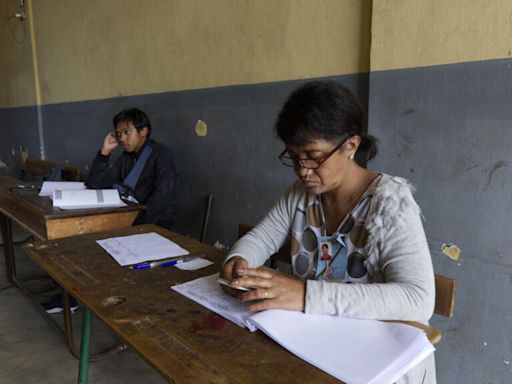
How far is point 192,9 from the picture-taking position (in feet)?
9.20

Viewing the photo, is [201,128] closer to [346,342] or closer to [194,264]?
[194,264]

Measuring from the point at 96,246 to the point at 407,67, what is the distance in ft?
4.65

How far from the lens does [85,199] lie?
2199 mm

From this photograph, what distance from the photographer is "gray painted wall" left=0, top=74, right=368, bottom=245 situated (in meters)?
2.38

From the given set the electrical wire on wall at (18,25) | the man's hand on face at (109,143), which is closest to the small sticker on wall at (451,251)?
the man's hand on face at (109,143)

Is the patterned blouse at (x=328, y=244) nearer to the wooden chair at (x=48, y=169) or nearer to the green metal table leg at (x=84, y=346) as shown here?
the green metal table leg at (x=84, y=346)

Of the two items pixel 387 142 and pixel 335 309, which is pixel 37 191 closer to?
pixel 387 142

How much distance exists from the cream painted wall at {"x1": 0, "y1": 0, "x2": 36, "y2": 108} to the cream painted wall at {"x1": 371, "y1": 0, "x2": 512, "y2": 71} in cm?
527

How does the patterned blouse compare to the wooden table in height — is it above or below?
above

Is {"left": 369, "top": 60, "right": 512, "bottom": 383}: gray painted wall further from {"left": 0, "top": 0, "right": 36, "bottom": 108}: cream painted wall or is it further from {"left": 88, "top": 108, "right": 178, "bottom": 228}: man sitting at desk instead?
{"left": 0, "top": 0, "right": 36, "bottom": 108}: cream painted wall

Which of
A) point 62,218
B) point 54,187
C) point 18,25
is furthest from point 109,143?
point 18,25

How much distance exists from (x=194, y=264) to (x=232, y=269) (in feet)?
0.91

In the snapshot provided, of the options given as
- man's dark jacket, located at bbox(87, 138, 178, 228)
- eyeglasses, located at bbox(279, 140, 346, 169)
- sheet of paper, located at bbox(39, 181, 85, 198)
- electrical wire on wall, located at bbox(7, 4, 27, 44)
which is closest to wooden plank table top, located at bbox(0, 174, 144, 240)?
sheet of paper, located at bbox(39, 181, 85, 198)

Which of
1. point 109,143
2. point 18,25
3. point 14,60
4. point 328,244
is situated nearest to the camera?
point 328,244
